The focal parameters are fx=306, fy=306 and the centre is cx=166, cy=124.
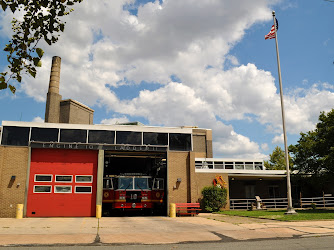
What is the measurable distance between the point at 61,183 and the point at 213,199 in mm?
11598

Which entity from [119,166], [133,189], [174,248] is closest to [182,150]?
[133,189]

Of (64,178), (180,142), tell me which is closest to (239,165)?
(180,142)

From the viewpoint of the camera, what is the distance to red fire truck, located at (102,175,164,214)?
22.3 metres

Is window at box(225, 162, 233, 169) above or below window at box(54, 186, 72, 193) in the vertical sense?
above

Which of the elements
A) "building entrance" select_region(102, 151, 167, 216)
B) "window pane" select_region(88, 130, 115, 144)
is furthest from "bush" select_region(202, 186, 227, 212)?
"window pane" select_region(88, 130, 115, 144)

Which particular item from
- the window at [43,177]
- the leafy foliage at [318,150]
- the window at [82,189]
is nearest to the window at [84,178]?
the window at [82,189]

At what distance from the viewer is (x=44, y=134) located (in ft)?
72.3

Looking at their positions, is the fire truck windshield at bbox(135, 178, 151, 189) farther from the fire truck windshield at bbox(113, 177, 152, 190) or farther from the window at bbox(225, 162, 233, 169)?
the window at bbox(225, 162, 233, 169)

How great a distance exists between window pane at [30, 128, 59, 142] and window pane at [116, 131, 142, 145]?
4.48m

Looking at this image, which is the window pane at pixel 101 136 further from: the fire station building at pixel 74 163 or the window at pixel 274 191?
the window at pixel 274 191

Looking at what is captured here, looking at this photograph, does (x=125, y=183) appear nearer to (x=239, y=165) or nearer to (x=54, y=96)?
(x=239, y=165)

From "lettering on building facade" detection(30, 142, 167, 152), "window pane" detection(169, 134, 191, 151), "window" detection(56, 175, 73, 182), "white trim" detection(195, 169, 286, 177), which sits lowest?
"window" detection(56, 175, 73, 182)

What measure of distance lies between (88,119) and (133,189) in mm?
28317

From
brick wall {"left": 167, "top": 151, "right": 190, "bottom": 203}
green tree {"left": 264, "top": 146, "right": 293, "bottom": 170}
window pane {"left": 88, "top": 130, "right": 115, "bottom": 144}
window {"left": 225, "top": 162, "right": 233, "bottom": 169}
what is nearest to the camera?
window pane {"left": 88, "top": 130, "right": 115, "bottom": 144}
